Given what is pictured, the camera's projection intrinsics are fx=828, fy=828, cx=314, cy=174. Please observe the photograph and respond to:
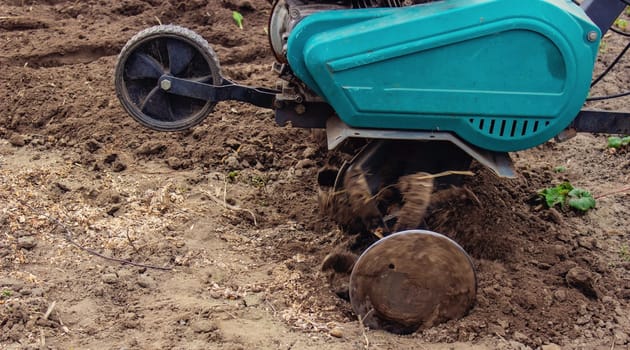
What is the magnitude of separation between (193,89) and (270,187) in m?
1.10

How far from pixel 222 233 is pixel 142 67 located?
949mm

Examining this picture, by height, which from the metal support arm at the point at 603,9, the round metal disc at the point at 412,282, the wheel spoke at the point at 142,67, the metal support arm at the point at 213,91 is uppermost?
the metal support arm at the point at 603,9

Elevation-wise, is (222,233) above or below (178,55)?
below

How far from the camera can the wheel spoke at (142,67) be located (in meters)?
3.81

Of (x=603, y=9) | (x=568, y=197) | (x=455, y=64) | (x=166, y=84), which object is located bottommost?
(x=568, y=197)

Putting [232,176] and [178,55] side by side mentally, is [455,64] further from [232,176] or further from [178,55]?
[232,176]

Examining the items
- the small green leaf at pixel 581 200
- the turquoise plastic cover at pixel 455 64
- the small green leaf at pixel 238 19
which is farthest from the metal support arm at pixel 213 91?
the small green leaf at pixel 238 19

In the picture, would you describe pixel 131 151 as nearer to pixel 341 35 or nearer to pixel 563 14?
pixel 341 35

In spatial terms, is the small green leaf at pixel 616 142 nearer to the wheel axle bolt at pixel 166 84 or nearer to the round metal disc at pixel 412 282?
the round metal disc at pixel 412 282

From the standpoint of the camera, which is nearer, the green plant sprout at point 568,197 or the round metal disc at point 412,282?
the round metal disc at point 412,282

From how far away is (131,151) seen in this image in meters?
5.00

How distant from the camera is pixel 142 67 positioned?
12.5ft

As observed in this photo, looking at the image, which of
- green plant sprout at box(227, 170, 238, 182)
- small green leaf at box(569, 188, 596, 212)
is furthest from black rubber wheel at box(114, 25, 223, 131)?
small green leaf at box(569, 188, 596, 212)

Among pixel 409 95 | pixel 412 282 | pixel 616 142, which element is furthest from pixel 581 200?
pixel 409 95
